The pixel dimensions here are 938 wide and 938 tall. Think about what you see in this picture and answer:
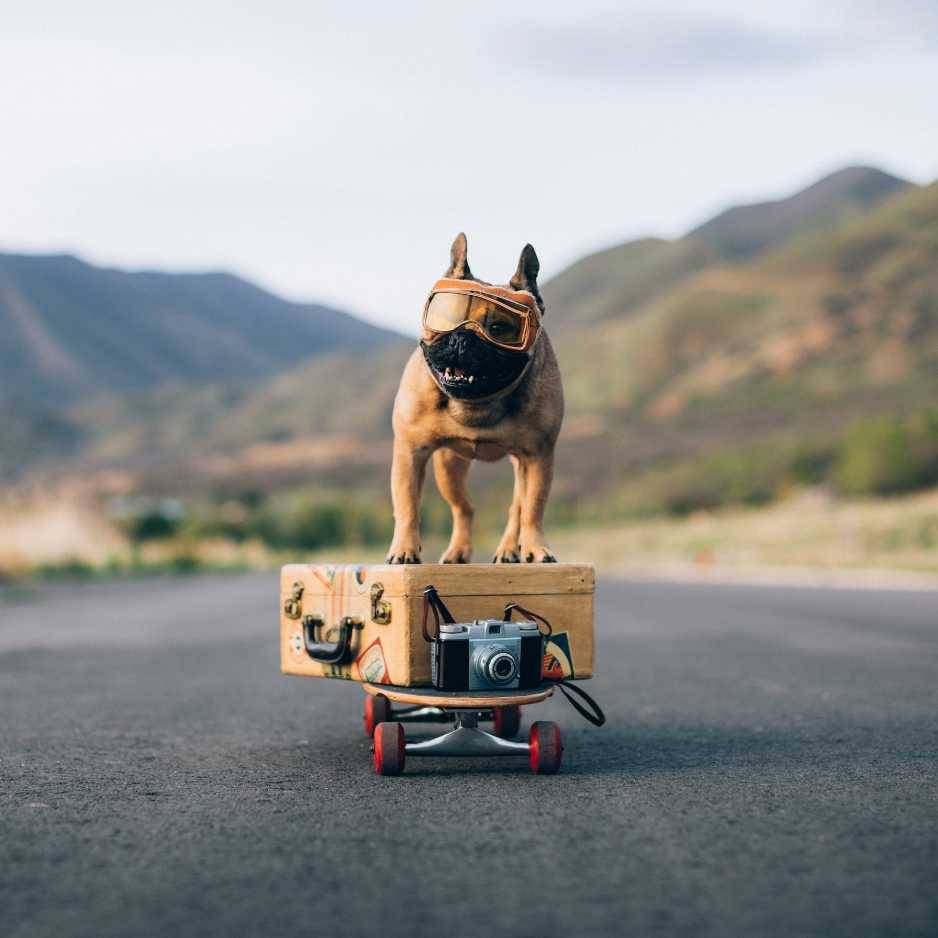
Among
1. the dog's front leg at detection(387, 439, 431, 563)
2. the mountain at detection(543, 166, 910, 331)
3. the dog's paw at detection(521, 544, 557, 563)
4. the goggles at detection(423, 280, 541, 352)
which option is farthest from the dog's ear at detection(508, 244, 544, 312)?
the mountain at detection(543, 166, 910, 331)

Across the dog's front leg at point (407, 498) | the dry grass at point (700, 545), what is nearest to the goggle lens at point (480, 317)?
the dog's front leg at point (407, 498)

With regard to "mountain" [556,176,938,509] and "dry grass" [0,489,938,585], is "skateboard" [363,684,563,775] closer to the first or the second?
"dry grass" [0,489,938,585]

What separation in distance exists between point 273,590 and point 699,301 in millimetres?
106245

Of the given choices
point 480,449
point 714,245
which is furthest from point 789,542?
point 714,245

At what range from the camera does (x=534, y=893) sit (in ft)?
15.3

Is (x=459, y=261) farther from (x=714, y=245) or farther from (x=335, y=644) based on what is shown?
(x=714, y=245)

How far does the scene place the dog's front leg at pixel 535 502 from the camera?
7676mm

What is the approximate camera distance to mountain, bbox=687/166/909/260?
5881 inches

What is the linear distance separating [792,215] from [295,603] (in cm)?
15005

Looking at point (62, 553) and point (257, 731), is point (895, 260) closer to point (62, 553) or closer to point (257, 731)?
point (62, 553)

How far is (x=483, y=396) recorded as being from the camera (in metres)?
7.19

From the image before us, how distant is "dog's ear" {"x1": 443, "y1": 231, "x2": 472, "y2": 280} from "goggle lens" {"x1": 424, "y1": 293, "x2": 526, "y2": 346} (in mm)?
253

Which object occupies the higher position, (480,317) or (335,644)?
(480,317)

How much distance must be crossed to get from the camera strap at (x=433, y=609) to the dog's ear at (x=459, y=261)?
4.95 ft
